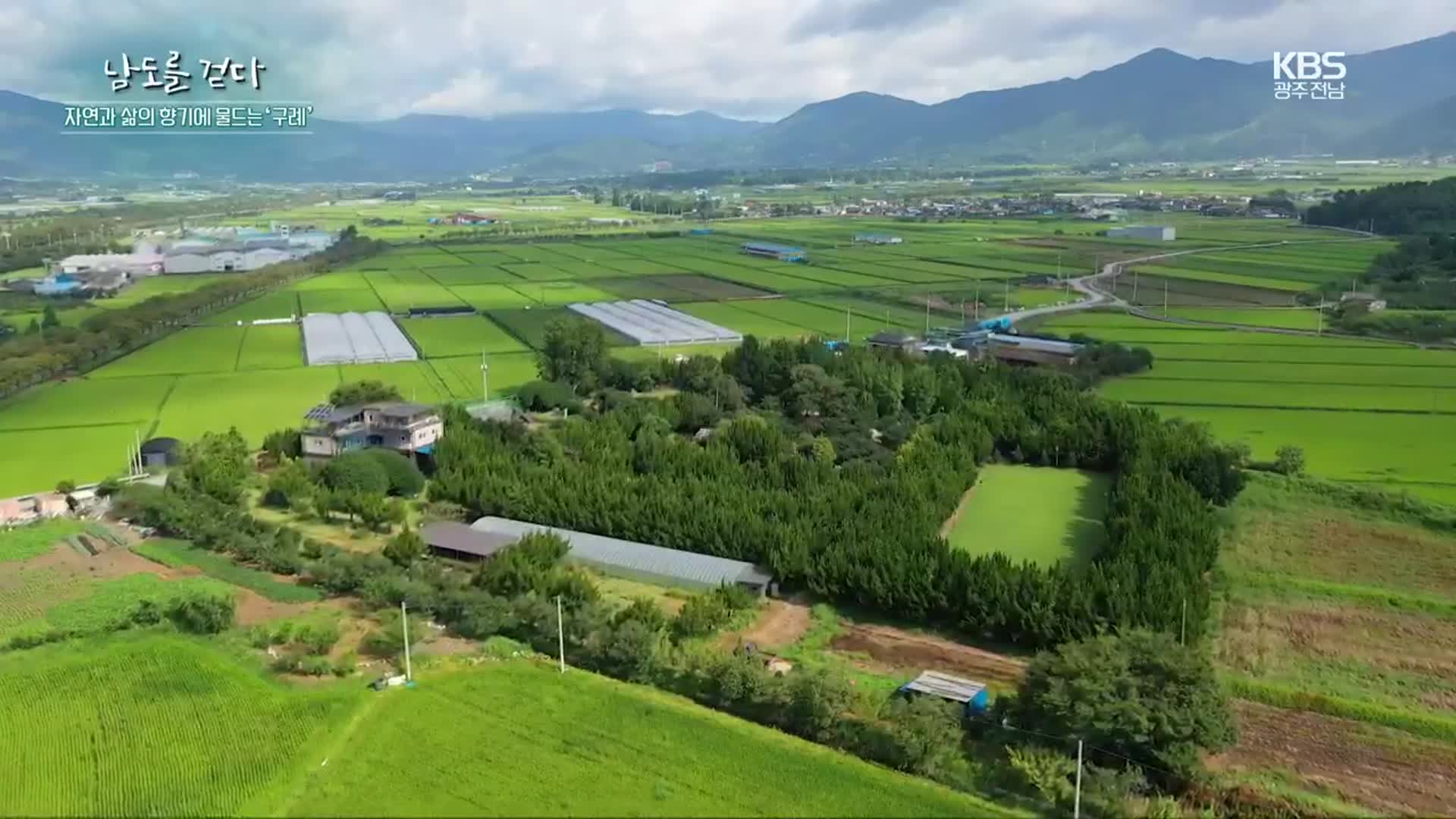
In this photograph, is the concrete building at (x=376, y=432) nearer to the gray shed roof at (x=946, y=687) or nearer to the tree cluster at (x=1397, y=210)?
the gray shed roof at (x=946, y=687)

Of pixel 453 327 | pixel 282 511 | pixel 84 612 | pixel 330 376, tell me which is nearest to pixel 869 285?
pixel 453 327

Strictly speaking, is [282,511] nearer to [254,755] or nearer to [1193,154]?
[254,755]

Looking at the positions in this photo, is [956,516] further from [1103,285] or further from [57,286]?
[57,286]

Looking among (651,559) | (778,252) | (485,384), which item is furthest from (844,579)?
(778,252)

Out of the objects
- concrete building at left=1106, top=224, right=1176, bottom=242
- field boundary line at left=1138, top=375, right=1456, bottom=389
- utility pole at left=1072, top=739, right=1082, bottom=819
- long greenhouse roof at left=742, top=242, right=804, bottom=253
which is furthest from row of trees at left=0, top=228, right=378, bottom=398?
concrete building at left=1106, top=224, right=1176, bottom=242

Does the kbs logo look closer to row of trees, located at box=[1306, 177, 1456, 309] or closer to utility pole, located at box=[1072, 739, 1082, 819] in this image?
row of trees, located at box=[1306, 177, 1456, 309]

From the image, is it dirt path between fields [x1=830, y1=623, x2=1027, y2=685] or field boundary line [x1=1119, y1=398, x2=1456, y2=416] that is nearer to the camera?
dirt path between fields [x1=830, y1=623, x2=1027, y2=685]

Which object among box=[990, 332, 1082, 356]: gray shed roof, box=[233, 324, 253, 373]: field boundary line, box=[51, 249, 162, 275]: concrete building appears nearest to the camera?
box=[990, 332, 1082, 356]: gray shed roof
